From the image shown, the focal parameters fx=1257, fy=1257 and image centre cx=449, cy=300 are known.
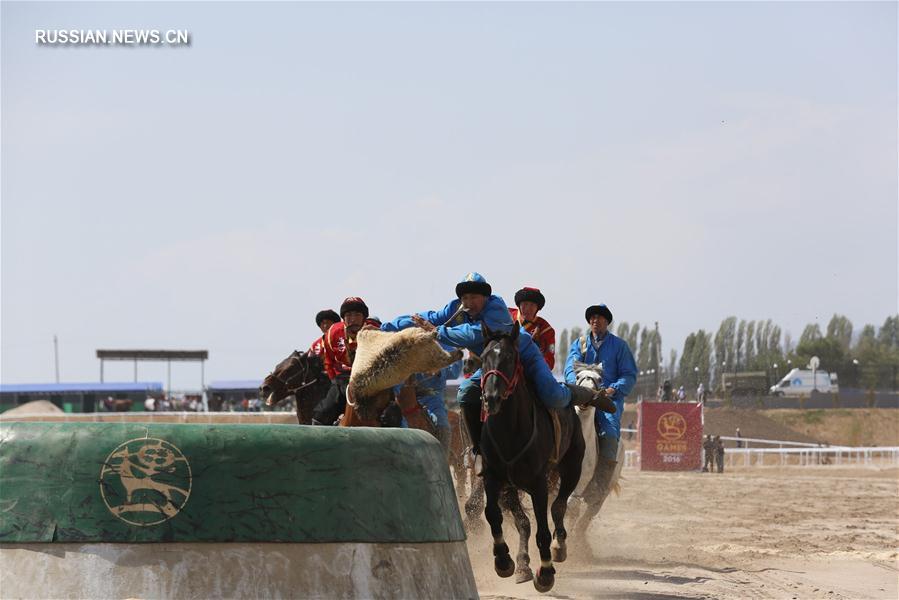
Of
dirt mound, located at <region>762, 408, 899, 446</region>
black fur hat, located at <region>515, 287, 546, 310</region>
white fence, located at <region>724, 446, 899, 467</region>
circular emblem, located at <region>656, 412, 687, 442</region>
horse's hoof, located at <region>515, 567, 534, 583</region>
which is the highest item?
black fur hat, located at <region>515, 287, 546, 310</region>

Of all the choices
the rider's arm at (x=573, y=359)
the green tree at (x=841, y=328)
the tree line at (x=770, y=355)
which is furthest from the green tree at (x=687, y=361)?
the rider's arm at (x=573, y=359)

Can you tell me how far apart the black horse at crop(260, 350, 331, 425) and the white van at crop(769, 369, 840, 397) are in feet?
Answer: 236

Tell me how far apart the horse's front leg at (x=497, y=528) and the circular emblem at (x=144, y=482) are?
A: 4091 millimetres

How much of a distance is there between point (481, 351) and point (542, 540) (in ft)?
5.01

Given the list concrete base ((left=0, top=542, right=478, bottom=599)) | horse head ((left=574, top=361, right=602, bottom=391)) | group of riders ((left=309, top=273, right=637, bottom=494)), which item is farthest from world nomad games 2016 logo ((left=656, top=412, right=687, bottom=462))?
concrete base ((left=0, top=542, right=478, bottom=599))

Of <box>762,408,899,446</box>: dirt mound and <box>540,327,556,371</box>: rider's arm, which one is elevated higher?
<box>540,327,556,371</box>: rider's arm

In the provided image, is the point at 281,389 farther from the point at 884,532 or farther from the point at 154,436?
the point at 884,532

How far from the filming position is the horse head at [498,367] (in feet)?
28.7

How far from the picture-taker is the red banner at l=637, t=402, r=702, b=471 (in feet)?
111

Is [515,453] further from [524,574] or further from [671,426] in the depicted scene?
[671,426]

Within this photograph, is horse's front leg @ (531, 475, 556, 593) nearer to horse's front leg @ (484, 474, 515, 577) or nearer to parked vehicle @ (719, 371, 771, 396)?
horse's front leg @ (484, 474, 515, 577)

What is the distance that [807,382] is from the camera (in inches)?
3292

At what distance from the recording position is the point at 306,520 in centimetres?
599

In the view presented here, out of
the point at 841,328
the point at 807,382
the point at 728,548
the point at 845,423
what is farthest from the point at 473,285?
the point at 841,328
